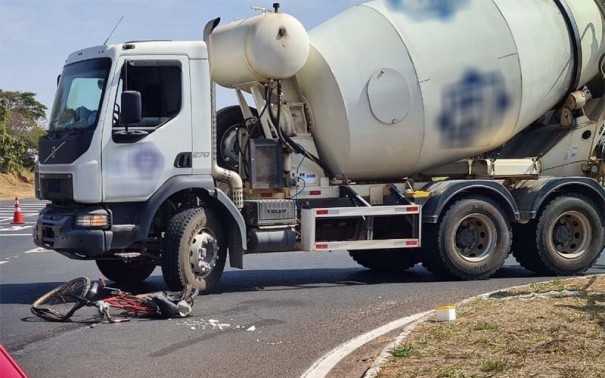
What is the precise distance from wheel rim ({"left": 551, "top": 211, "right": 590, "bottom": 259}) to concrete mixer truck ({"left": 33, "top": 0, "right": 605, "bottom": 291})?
0.10ft

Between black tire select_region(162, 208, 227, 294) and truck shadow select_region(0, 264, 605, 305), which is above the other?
black tire select_region(162, 208, 227, 294)

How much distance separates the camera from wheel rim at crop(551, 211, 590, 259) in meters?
12.3

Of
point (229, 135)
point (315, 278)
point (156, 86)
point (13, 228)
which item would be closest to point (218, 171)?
point (229, 135)

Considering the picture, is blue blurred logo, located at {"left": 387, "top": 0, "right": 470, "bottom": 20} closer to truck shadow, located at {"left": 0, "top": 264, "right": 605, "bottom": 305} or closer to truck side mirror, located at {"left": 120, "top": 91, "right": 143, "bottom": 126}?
truck shadow, located at {"left": 0, "top": 264, "right": 605, "bottom": 305}

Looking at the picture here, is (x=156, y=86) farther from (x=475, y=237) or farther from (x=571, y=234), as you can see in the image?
(x=571, y=234)

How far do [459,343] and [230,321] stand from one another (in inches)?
107

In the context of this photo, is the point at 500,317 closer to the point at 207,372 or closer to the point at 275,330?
the point at 275,330

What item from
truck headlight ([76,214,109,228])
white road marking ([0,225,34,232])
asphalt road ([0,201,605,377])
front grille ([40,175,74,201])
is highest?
front grille ([40,175,74,201])

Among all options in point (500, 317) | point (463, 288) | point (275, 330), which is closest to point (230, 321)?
point (275, 330)

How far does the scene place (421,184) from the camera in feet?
39.7

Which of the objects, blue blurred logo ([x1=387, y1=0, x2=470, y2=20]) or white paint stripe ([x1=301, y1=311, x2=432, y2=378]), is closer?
white paint stripe ([x1=301, y1=311, x2=432, y2=378])

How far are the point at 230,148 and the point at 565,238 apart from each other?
4.87 meters

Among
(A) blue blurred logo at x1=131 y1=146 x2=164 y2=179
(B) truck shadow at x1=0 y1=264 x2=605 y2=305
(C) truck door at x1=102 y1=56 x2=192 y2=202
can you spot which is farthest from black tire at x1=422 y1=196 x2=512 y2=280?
(A) blue blurred logo at x1=131 y1=146 x2=164 y2=179

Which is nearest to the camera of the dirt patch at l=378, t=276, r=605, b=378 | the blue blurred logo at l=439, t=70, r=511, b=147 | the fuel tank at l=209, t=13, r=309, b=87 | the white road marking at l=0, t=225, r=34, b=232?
the dirt patch at l=378, t=276, r=605, b=378
